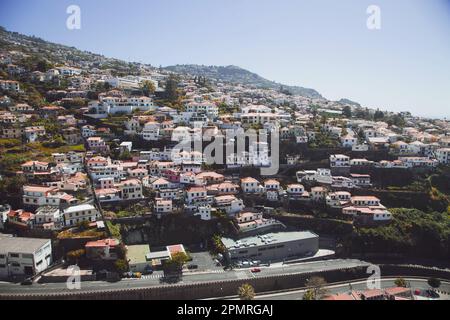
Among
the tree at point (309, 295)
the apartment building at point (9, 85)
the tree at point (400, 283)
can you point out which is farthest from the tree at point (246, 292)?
the apartment building at point (9, 85)

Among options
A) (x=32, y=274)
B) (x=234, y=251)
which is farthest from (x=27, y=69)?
(x=234, y=251)

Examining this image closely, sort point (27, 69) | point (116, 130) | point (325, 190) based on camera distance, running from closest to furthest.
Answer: point (325, 190), point (116, 130), point (27, 69)

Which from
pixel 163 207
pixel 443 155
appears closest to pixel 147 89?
pixel 163 207

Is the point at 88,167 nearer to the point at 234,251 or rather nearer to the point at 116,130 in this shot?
the point at 116,130

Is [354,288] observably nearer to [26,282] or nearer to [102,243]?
[102,243]

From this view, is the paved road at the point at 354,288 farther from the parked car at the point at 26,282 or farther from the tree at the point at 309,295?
the parked car at the point at 26,282

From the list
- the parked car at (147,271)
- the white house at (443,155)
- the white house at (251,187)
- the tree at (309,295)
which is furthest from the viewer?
the white house at (443,155)

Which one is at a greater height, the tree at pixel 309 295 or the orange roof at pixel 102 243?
the orange roof at pixel 102 243
